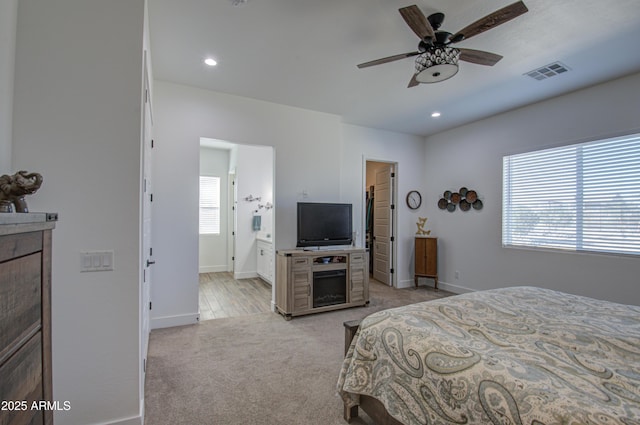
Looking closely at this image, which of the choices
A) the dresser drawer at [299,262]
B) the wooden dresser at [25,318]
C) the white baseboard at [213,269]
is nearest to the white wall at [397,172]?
the dresser drawer at [299,262]

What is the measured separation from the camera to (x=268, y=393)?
2.19 m

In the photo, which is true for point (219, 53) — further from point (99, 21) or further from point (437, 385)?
point (437, 385)

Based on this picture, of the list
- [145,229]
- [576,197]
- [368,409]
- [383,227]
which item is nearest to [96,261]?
[145,229]

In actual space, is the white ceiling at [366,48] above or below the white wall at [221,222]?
above

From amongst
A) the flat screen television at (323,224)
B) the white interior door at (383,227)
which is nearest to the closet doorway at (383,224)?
the white interior door at (383,227)

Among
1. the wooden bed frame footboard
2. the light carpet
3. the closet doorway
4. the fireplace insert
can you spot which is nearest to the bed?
the wooden bed frame footboard

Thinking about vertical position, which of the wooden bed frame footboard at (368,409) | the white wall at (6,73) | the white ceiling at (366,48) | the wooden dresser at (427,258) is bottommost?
the wooden bed frame footboard at (368,409)

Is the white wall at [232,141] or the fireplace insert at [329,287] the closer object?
the white wall at [232,141]

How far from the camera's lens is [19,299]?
2.46 ft

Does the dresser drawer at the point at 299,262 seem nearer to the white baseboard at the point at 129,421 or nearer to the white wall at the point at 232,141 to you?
the white wall at the point at 232,141

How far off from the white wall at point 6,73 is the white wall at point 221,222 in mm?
5459

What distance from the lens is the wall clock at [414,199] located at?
564 centimetres

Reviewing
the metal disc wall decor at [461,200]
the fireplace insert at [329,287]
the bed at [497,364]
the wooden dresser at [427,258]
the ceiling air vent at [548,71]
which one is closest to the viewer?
the bed at [497,364]

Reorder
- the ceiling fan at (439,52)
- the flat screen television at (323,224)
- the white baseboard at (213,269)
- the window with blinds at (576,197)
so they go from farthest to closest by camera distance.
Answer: the white baseboard at (213,269), the flat screen television at (323,224), the window with blinds at (576,197), the ceiling fan at (439,52)
